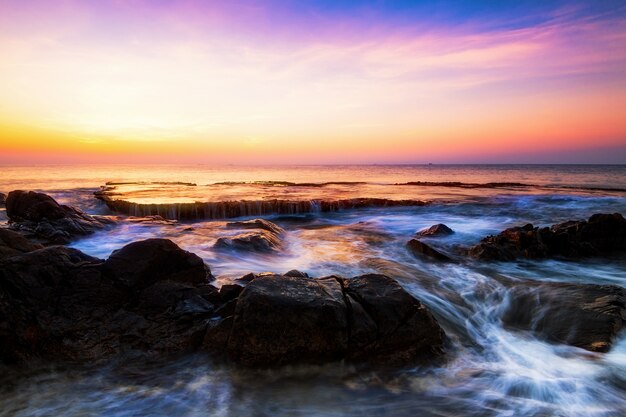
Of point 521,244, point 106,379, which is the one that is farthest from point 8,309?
point 521,244

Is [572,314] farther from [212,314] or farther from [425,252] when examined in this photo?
[212,314]

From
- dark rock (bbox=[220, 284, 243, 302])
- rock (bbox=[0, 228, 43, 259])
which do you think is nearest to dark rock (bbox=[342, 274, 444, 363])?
dark rock (bbox=[220, 284, 243, 302])

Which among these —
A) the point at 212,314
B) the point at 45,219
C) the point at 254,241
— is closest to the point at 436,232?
the point at 254,241

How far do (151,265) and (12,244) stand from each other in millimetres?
2257

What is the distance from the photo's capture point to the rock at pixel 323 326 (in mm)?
4590

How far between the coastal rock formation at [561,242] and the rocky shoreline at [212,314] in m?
3.71

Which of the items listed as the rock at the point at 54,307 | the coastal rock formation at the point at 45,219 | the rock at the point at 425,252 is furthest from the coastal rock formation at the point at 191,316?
the coastal rock formation at the point at 45,219

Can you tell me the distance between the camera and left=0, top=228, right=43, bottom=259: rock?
5.76 m

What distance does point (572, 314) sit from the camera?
598cm

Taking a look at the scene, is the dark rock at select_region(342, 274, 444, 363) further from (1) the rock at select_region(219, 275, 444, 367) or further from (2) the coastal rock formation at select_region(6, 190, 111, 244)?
(2) the coastal rock formation at select_region(6, 190, 111, 244)

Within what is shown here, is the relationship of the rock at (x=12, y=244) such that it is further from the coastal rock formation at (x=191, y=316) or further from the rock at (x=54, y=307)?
the rock at (x=54, y=307)

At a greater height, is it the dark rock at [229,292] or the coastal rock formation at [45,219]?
the coastal rock formation at [45,219]

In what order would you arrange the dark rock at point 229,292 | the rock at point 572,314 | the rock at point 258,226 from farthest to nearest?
the rock at point 258,226 → the dark rock at point 229,292 → the rock at point 572,314

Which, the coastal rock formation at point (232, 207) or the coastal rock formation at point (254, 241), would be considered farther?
the coastal rock formation at point (232, 207)
